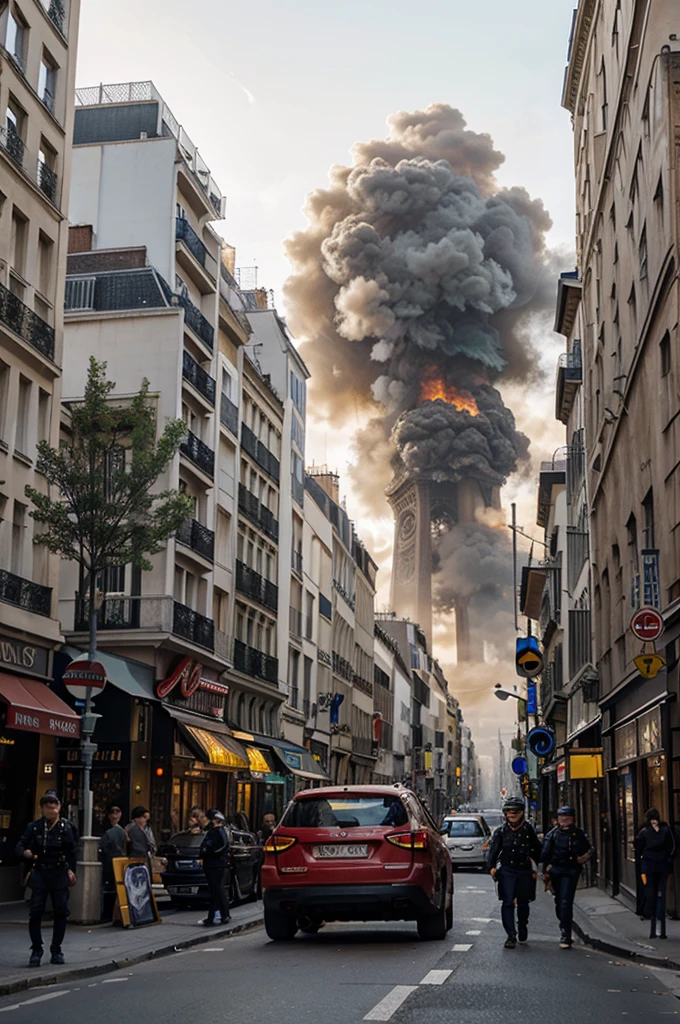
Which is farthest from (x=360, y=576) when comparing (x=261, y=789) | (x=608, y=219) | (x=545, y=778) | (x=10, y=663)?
(x=10, y=663)

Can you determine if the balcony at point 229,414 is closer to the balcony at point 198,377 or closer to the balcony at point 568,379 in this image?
the balcony at point 198,377

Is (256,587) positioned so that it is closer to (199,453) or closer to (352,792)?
(199,453)

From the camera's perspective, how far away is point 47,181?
94.7ft

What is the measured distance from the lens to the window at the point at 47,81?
95.6 ft

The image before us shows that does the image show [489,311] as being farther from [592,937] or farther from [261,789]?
[592,937]

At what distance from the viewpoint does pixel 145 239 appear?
40.2m

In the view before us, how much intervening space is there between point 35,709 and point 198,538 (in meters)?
15.8

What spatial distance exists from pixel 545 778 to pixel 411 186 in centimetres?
9181

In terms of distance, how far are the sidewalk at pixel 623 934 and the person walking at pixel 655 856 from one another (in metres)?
0.48

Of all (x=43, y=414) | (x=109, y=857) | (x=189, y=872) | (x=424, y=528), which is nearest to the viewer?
(x=109, y=857)

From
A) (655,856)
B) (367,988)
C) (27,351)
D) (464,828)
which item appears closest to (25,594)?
(27,351)

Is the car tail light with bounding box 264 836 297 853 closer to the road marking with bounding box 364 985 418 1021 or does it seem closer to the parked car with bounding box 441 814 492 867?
the road marking with bounding box 364 985 418 1021

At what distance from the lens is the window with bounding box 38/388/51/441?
91.7 ft

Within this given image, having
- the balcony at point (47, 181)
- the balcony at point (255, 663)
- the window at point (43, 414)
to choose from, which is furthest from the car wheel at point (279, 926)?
the balcony at point (255, 663)
